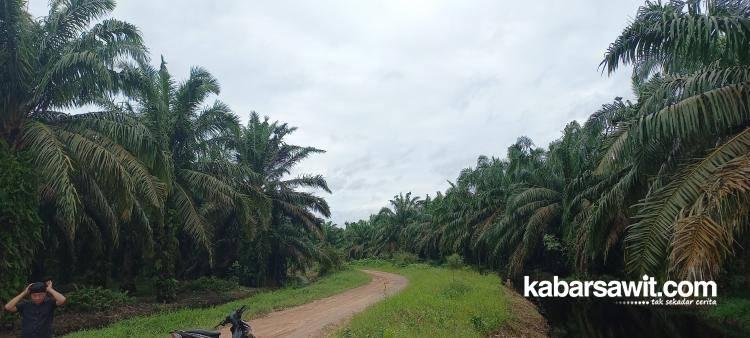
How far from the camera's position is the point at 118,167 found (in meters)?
10.6

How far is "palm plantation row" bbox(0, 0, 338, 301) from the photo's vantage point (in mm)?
9977

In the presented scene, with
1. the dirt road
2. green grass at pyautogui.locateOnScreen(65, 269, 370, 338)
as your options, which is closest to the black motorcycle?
the dirt road

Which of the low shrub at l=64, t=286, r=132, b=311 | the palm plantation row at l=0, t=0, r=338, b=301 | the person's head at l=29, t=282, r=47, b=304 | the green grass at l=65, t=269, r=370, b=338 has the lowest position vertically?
the green grass at l=65, t=269, r=370, b=338

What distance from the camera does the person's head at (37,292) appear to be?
5652mm

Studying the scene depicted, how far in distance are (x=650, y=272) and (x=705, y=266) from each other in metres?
1.16

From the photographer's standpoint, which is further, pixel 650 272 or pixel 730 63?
pixel 730 63

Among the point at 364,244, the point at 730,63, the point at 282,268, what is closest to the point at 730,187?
A: the point at 730,63

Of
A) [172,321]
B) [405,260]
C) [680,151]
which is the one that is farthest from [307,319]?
[405,260]

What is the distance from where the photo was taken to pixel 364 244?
70.1 m

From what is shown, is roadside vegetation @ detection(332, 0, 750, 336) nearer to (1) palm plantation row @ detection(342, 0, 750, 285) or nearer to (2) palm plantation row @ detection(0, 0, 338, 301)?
(1) palm plantation row @ detection(342, 0, 750, 285)

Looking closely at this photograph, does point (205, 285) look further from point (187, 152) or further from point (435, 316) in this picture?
point (435, 316)

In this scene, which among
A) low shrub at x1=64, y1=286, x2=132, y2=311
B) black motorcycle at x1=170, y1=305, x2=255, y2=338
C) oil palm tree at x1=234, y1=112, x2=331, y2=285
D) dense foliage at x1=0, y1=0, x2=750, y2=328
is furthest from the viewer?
oil palm tree at x1=234, y1=112, x2=331, y2=285

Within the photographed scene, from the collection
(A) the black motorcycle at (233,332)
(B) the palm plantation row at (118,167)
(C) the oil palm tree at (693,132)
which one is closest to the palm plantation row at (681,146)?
(C) the oil palm tree at (693,132)

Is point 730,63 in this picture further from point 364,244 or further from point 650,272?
point 364,244
